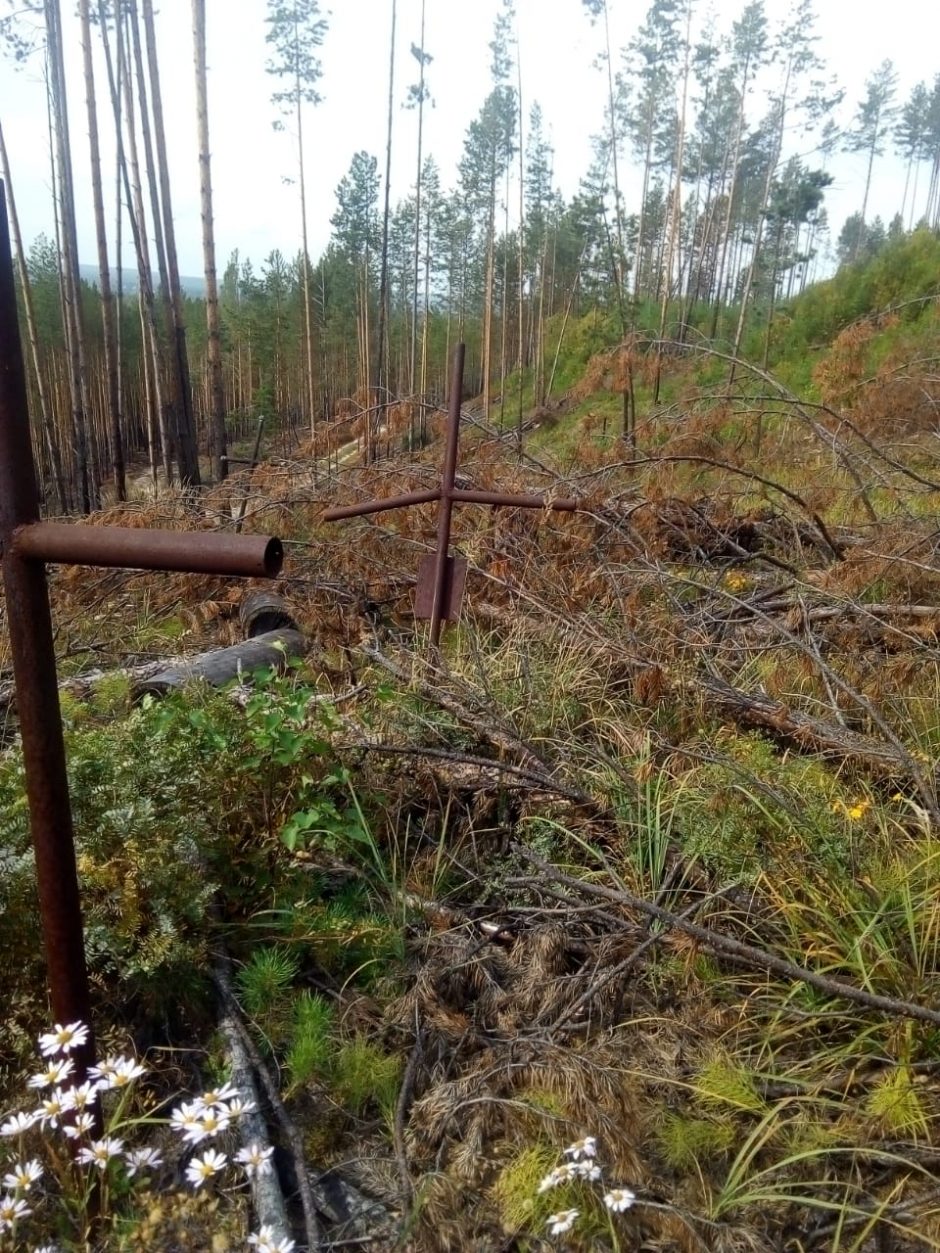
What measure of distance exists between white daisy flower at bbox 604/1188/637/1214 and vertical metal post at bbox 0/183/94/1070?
0.88 metres

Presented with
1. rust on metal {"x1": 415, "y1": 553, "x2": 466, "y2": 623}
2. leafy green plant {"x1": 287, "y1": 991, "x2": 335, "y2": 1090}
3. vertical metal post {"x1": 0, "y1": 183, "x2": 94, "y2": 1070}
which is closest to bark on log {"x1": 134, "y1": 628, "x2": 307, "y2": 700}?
rust on metal {"x1": 415, "y1": 553, "x2": 466, "y2": 623}

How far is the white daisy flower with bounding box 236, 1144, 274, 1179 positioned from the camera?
125 centimetres

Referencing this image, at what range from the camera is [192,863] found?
1.93 meters

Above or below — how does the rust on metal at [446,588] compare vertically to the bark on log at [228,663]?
above

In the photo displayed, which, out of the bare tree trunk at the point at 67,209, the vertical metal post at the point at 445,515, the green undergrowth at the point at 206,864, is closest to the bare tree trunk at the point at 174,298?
the bare tree trunk at the point at 67,209

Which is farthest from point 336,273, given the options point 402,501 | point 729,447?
point 402,501

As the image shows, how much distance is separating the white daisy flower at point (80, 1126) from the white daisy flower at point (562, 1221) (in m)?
0.73

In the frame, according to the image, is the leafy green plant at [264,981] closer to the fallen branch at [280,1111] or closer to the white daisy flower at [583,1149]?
the fallen branch at [280,1111]

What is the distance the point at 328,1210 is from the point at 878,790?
188 cm

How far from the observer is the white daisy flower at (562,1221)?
119 cm

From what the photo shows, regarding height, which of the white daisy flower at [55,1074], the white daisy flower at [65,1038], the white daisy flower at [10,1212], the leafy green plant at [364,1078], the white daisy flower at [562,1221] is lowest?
the leafy green plant at [364,1078]

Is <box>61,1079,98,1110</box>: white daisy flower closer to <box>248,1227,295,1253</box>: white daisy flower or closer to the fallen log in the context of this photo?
<box>248,1227,295,1253</box>: white daisy flower

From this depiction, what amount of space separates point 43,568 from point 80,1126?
0.86 m

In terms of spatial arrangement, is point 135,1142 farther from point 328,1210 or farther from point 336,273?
point 336,273
